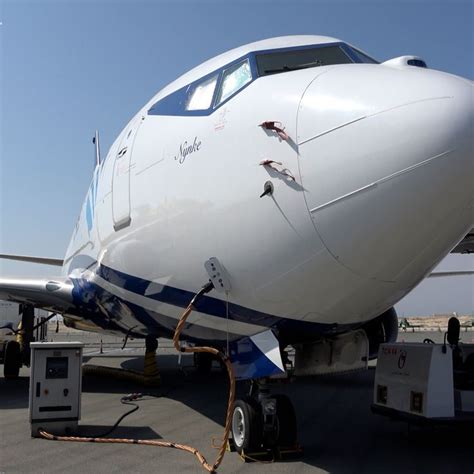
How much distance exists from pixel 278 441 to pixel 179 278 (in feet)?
6.08

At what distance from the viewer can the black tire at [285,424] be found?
579 centimetres

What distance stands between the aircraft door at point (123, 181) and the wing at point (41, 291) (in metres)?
3.33

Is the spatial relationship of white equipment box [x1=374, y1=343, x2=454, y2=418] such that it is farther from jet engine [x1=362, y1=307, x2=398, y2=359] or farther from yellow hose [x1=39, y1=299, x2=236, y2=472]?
yellow hose [x1=39, y1=299, x2=236, y2=472]

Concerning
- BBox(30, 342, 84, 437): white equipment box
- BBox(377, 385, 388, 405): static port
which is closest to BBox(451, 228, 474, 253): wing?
BBox(377, 385, 388, 405): static port

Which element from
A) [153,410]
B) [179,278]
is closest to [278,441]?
[179,278]

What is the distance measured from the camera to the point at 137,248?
22.4 feet

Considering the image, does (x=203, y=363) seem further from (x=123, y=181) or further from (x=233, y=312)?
(x=233, y=312)

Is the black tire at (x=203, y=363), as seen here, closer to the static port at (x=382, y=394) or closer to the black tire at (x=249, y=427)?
the static port at (x=382, y=394)

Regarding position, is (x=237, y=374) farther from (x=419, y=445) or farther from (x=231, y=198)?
(x=419, y=445)

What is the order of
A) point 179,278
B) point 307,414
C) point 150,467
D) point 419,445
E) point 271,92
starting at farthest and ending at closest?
point 307,414 < point 419,445 < point 179,278 < point 150,467 < point 271,92

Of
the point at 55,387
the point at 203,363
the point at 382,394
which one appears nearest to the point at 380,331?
the point at 382,394

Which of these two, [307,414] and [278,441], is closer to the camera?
[278,441]

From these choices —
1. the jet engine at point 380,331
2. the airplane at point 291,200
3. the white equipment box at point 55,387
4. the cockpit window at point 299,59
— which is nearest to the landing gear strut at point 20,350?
the white equipment box at point 55,387

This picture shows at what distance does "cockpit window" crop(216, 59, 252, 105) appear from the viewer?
18.2 ft
